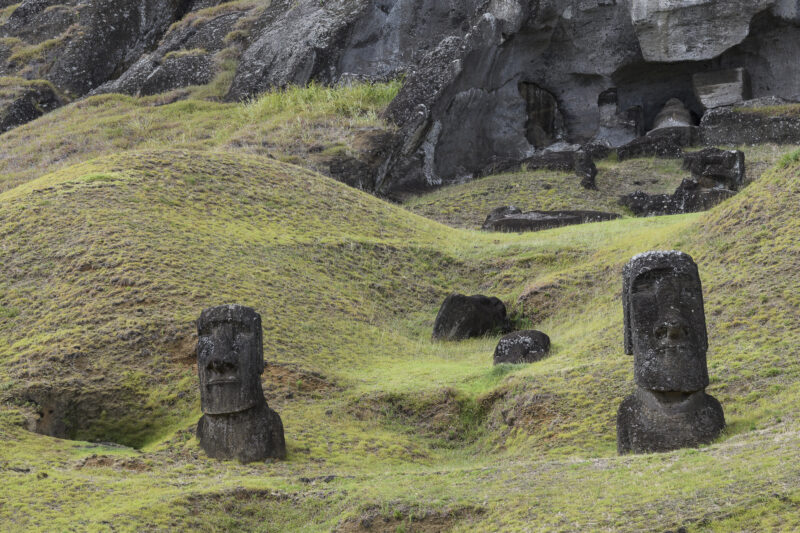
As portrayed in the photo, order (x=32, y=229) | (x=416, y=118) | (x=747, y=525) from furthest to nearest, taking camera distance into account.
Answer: (x=416, y=118), (x=32, y=229), (x=747, y=525)

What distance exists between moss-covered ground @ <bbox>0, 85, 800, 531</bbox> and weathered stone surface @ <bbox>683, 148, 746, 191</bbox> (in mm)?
3787

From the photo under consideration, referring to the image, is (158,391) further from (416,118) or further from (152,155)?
(416,118)

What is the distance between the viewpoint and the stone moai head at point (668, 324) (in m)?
13.0

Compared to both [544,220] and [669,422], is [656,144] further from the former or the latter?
[669,422]

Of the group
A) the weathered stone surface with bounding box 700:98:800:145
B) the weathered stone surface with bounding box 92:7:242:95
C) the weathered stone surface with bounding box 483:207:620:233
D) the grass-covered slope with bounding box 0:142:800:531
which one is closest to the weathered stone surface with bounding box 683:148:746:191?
the weathered stone surface with bounding box 483:207:620:233

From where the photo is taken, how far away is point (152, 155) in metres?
27.2

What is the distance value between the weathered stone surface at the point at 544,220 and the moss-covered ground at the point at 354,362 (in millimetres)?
1144

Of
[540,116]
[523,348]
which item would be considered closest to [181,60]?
[540,116]

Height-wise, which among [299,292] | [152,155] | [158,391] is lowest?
[158,391]

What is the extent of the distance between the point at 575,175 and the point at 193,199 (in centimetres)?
1362

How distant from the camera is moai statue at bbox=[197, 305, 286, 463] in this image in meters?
14.8

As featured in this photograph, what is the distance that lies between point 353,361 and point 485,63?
21.6 metres

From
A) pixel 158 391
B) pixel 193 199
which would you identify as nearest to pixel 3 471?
pixel 158 391

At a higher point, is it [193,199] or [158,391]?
[193,199]
